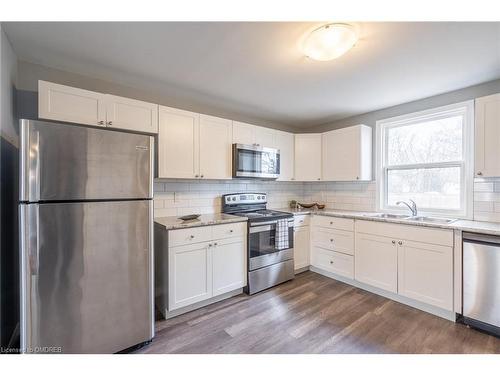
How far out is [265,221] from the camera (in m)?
2.80

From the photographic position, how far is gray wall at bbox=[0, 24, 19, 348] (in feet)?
5.28

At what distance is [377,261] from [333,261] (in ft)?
1.97

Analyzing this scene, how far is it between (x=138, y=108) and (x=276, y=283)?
103 inches

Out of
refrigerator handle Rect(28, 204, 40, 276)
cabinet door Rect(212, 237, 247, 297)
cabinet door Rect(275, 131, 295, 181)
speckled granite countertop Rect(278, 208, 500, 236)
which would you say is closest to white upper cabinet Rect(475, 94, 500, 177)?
speckled granite countertop Rect(278, 208, 500, 236)

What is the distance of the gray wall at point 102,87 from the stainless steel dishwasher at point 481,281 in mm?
3109

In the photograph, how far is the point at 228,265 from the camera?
2.54 meters

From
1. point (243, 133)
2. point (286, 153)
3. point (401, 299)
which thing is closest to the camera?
point (401, 299)

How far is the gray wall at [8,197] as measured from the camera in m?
1.61

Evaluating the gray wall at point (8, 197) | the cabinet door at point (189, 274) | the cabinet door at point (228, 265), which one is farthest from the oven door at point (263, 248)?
the gray wall at point (8, 197)

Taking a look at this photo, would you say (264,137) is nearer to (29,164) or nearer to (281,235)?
(281,235)

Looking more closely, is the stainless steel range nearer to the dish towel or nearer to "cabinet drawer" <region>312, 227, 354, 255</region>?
the dish towel

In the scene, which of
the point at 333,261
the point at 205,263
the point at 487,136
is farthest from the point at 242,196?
the point at 487,136
